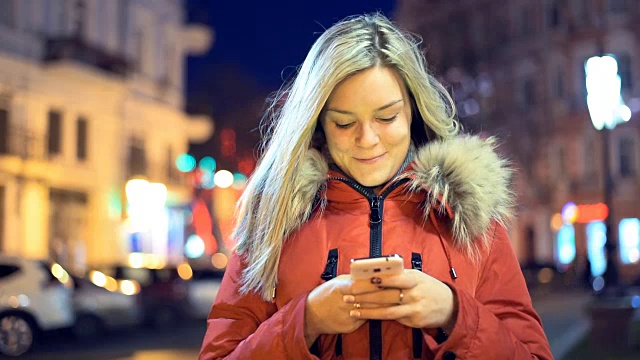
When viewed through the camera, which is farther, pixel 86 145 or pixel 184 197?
pixel 184 197

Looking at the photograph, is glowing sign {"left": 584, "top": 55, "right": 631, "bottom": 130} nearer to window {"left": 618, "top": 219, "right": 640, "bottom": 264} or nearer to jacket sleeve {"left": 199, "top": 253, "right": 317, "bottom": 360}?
jacket sleeve {"left": 199, "top": 253, "right": 317, "bottom": 360}

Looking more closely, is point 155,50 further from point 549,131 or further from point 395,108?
point 395,108

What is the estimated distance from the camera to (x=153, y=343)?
1722cm

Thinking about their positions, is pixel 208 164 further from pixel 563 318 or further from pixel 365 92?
pixel 365 92

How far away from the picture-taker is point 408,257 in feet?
7.25

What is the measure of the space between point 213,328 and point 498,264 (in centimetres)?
73

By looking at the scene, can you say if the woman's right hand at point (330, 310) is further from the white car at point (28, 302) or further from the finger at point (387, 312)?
the white car at point (28, 302)

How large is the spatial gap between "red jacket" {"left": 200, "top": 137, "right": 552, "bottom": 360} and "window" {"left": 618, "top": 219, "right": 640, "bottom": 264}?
41.9 m

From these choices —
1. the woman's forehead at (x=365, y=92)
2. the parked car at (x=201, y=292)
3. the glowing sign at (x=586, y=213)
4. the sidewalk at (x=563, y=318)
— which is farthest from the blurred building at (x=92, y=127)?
the woman's forehead at (x=365, y=92)

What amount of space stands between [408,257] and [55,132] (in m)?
26.5

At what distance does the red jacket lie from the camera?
7.07 ft

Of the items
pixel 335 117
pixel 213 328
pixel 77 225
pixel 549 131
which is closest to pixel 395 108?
pixel 335 117

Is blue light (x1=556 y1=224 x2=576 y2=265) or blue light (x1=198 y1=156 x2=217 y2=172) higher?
blue light (x1=198 y1=156 x2=217 y2=172)

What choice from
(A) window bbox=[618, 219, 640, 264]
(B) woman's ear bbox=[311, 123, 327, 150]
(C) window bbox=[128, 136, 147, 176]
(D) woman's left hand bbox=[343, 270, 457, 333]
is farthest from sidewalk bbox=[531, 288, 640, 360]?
(C) window bbox=[128, 136, 147, 176]
